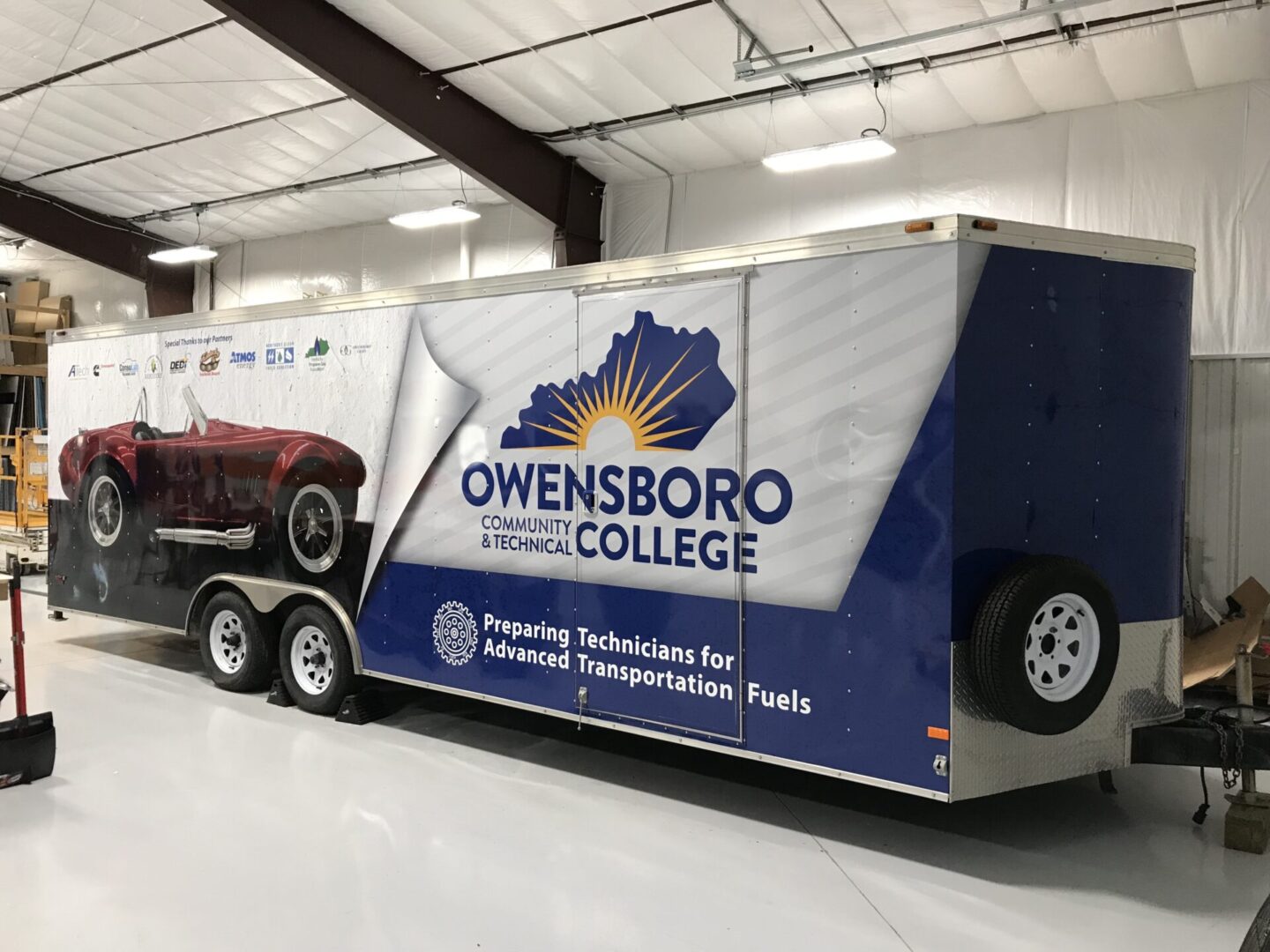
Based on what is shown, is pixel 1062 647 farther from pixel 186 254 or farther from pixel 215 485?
pixel 186 254

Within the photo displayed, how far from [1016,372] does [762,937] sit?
2.54 metres

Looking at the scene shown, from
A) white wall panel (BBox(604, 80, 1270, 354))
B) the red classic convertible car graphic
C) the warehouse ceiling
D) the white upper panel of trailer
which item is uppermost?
the warehouse ceiling

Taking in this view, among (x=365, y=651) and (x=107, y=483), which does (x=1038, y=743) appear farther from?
(x=107, y=483)

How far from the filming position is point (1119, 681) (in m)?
4.70

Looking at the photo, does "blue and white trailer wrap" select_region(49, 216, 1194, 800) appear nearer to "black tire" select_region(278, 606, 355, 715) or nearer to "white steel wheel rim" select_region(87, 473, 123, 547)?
"black tire" select_region(278, 606, 355, 715)

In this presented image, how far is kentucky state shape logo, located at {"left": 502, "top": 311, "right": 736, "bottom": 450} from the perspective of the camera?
16.4ft

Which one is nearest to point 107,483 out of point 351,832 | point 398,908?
point 351,832

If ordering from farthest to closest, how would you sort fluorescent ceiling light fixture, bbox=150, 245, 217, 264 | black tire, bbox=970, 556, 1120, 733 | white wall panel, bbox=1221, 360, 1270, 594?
fluorescent ceiling light fixture, bbox=150, 245, 217, 264
white wall panel, bbox=1221, 360, 1270, 594
black tire, bbox=970, 556, 1120, 733

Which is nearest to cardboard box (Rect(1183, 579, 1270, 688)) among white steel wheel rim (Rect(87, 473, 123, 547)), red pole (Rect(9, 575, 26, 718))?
red pole (Rect(9, 575, 26, 718))

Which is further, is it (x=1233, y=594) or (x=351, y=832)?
(x=1233, y=594)

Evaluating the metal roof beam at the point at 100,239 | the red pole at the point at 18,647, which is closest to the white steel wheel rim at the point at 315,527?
the red pole at the point at 18,647

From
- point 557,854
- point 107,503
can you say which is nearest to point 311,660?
point 107,503

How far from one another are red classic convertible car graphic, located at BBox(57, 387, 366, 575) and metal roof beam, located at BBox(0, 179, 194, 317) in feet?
27.1

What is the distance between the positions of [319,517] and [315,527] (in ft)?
0.28
